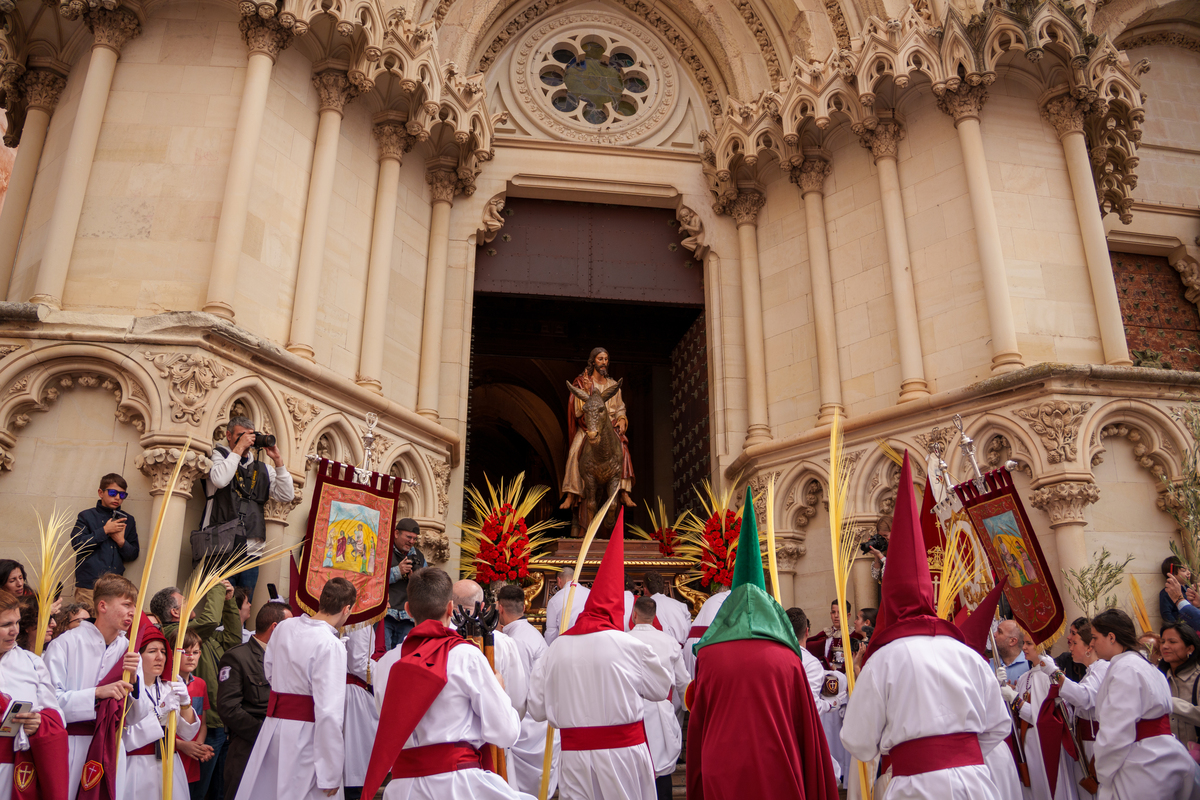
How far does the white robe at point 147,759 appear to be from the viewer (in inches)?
205

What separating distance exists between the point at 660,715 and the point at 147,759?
3.56 metres

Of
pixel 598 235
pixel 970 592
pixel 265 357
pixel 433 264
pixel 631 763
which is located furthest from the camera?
pixel 598 235

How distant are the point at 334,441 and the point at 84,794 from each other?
5999 millimetres

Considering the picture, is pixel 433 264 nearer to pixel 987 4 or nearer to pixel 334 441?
pixel 334 441

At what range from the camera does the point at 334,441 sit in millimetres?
10539

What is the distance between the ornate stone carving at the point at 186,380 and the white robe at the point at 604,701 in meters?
5.17

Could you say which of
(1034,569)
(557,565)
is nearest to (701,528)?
(557,565)

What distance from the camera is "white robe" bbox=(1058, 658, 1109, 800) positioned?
5.91m

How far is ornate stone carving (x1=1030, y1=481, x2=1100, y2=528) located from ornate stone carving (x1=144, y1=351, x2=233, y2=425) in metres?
8.69

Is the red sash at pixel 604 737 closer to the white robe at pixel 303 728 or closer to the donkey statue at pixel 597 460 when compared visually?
the white robe at pixel 303 728

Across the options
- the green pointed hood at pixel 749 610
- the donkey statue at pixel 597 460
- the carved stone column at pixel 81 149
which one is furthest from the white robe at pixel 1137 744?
the carved stone column at pixel 81 149

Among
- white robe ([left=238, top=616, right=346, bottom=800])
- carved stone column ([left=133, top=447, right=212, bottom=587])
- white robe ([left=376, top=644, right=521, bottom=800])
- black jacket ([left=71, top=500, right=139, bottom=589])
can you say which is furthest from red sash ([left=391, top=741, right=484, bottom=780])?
carved stone column ([left=133, top=447, right=212, bottom=587])

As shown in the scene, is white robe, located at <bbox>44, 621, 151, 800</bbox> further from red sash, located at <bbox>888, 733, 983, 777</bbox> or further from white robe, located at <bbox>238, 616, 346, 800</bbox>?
red sash, located at <bbox>888, 733, 983, 777</bbox>

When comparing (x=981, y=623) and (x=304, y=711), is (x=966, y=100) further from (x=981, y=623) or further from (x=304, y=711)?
(x=304, y=711)
